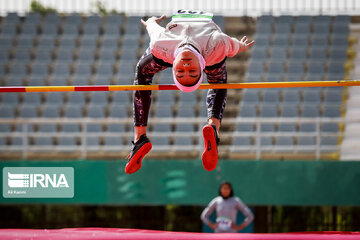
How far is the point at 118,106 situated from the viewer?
357 inches

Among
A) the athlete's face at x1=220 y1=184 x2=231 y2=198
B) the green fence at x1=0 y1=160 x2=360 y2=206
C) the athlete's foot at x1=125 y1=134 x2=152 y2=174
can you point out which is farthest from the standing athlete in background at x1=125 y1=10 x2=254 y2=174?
the green fence at x1=0 y1=160 x2=360 y2=206

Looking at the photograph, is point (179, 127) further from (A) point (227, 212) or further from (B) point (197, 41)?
(B) point (197, 41)

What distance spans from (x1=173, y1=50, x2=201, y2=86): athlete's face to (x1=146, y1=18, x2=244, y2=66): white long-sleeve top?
12cm

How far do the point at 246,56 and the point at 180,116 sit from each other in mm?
2118

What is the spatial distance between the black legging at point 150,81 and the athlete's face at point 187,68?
0.97ft

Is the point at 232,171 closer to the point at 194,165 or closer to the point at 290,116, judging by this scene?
the point at 194,165

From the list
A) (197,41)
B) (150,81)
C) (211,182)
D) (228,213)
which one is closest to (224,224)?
(228,213)

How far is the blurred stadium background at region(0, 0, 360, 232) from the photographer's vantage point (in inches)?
270

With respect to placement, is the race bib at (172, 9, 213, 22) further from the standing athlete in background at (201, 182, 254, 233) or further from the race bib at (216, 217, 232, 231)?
the race bib at (216, 217, 232, 231)

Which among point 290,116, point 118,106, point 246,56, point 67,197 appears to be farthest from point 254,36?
point 67,197

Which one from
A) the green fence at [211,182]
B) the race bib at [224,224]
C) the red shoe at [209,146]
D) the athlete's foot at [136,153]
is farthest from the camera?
the green fence at [211,182]

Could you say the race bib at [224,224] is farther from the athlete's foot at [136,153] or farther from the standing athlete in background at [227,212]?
the athlete's foot at [136,153]

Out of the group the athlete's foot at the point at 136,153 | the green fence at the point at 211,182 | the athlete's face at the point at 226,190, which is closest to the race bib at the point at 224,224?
the athlete's face at the point at 226,190

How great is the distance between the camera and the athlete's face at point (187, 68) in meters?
3.37
